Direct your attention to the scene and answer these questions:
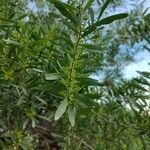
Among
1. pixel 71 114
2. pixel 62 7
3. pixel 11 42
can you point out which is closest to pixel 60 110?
pixel 71 114

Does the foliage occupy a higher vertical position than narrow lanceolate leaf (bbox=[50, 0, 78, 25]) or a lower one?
lower

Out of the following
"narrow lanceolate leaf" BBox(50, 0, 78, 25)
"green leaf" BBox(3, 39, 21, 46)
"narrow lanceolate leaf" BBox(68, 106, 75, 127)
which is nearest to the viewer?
"narrow lanceolate leaf" BBox(50, 0, 78, 25)

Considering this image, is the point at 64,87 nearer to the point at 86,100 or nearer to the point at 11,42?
the point at 86,100

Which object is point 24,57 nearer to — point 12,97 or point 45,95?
point 12,97

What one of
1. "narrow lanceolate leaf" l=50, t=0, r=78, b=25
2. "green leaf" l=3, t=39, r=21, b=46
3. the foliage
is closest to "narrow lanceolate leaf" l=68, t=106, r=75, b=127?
the foliage

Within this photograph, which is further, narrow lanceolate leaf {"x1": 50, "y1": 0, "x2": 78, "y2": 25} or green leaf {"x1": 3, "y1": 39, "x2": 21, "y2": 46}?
green leaf {"x1": 3, "y1": 39, "x2": 21, "y2": 46}

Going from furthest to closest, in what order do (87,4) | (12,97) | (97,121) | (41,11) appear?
(41,11), (97,121), (12,97), (87,4)

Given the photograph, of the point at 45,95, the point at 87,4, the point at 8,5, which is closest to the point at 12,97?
the point at 45,95

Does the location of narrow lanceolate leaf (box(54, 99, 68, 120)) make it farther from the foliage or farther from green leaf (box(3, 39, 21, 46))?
green leaf (box(3, 39, 21, 46))
